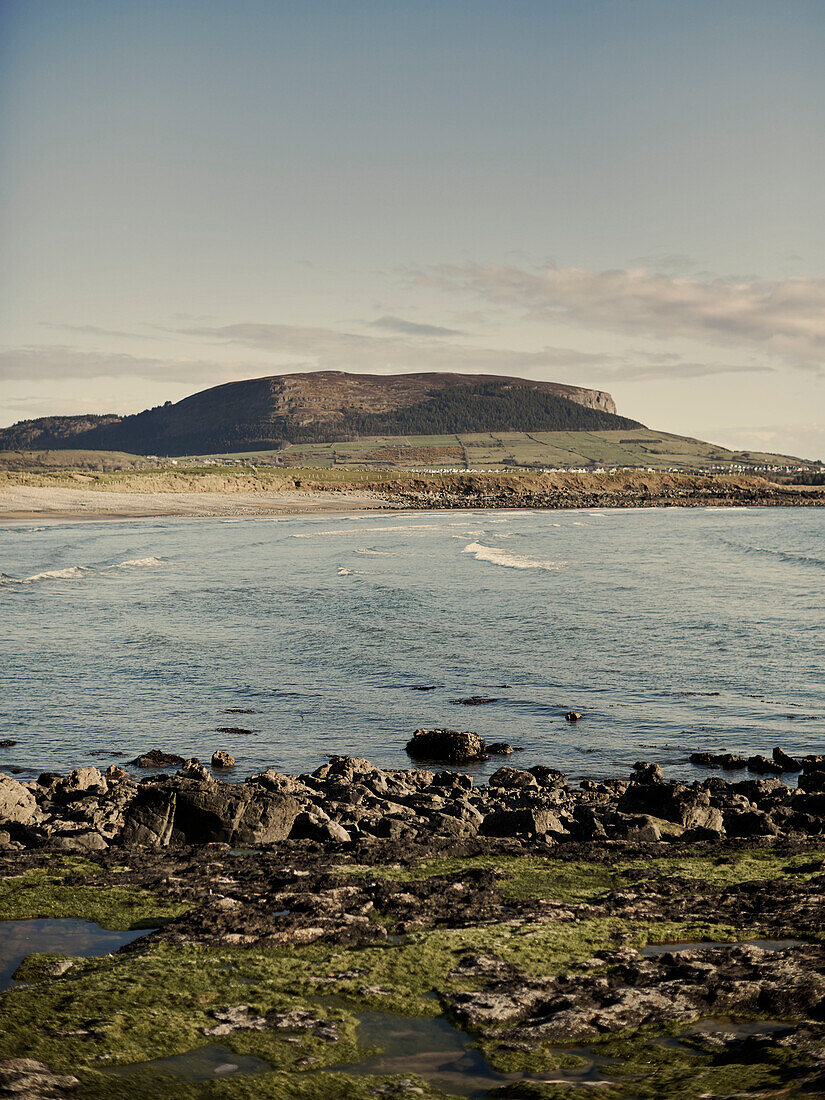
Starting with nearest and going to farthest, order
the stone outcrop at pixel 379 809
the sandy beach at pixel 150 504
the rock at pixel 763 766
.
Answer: the stone outcrop at pixel 379 809 → the rock at pixel 763 766 → the sandy beach at pixel 150 504

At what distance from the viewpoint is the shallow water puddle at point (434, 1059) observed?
23.3 ft

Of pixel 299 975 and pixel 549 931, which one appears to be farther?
pixel 549 931

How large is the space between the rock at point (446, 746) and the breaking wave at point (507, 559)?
37.5 meters

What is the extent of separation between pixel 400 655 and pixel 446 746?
10965mm

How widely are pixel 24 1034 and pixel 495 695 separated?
18436 mm

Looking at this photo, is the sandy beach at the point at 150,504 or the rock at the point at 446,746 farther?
the sandy beach at the point at 150,504

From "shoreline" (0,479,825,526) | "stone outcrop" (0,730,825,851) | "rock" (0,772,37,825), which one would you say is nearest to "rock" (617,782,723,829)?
"stone outcrop" (0,730,825,851)

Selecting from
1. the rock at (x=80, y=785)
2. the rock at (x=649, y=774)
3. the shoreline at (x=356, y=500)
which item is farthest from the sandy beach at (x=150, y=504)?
the rock at (x=649, y=774)

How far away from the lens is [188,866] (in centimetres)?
1196

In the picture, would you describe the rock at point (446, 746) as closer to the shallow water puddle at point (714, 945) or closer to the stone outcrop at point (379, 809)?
the stone outcrop at point (379, 809)

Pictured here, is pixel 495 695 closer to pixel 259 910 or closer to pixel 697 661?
pixel 697 661

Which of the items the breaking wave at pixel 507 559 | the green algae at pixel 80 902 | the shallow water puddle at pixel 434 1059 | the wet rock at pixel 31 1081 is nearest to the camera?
the wet rock at pixel 31 1081

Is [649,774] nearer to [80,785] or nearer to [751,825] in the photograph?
[751,825]

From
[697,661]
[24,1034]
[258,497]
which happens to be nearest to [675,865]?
[24,1034]
